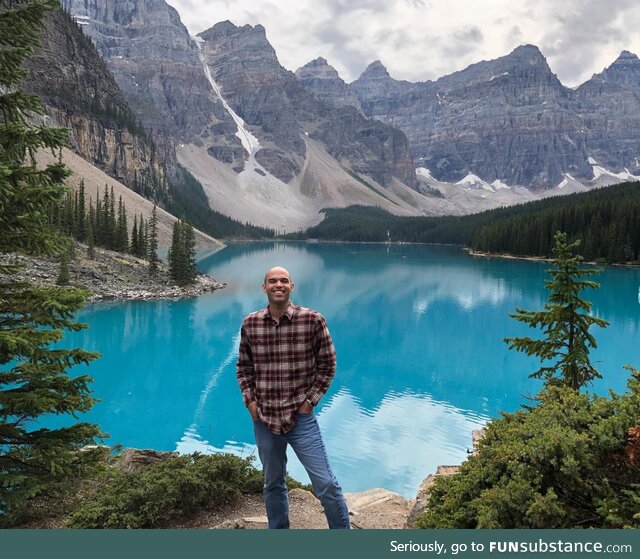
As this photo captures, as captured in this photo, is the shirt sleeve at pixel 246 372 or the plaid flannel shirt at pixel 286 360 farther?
the shirt sleeve at pixel 246 372

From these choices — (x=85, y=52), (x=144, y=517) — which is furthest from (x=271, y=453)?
(x=85, y=52)

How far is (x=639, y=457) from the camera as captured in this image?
4.38 metres

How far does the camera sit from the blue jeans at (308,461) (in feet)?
16.8

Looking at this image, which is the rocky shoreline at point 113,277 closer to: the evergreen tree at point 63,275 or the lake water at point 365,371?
the evergreen tree at point 63,275

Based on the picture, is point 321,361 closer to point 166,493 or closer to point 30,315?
point 166,493

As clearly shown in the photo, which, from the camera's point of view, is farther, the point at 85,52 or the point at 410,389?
the point at 85,52

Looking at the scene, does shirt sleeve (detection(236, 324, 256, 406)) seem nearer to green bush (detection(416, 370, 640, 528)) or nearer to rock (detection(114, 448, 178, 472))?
green bush (detection(416, 370, 640, 528))

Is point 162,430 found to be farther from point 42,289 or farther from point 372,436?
point 42,289

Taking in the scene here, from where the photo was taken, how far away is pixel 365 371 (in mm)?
27984

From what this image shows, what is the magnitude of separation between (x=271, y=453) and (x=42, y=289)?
12.3ft

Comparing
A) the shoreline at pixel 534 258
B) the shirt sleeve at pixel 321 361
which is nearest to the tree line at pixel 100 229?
the shirt sleeve at pixel 321 361

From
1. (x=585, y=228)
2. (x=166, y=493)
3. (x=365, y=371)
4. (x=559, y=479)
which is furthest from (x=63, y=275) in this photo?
(x=585, y=228)

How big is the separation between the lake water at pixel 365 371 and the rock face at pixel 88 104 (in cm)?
10099

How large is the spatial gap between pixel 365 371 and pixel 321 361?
914 inches
